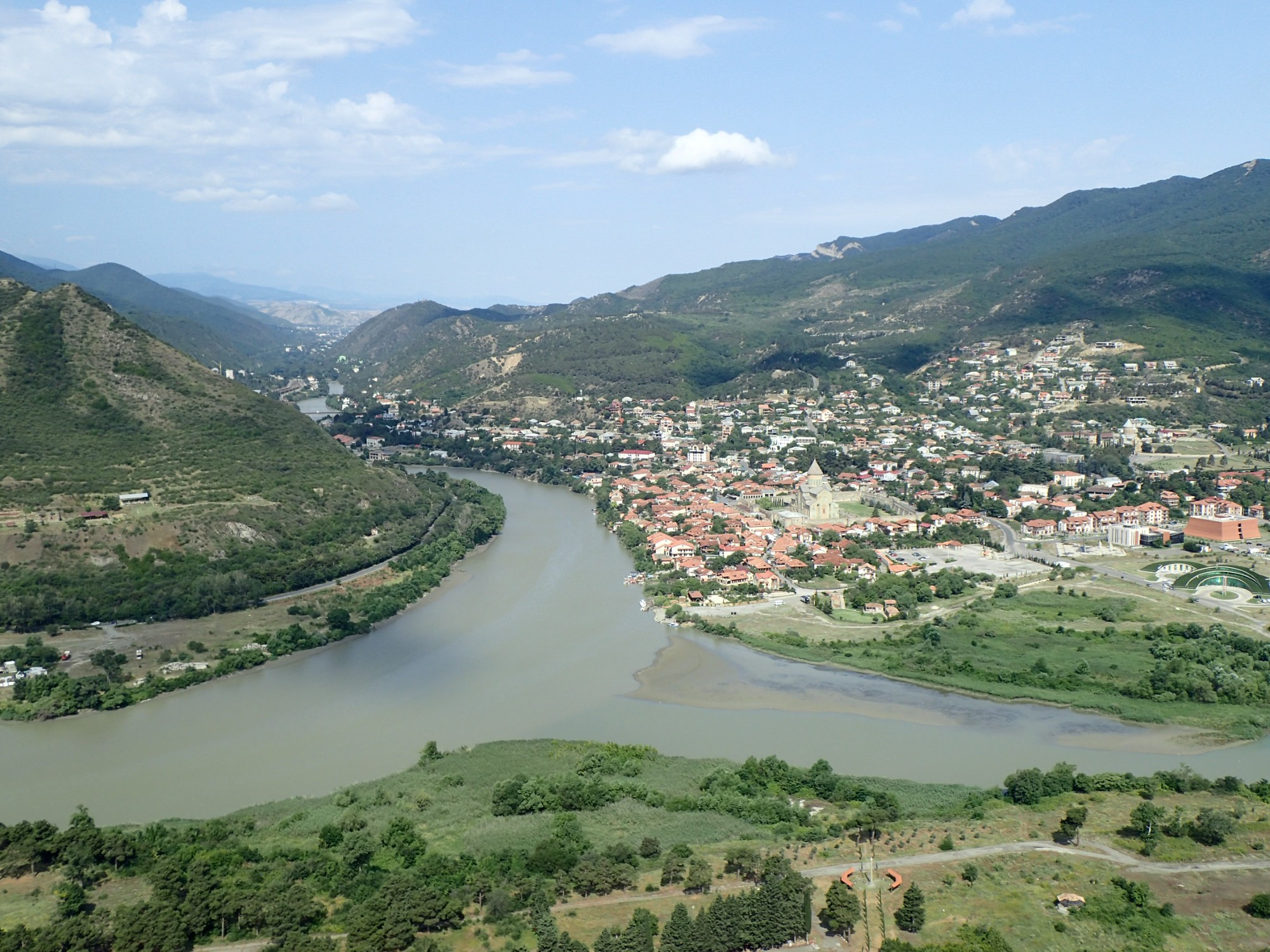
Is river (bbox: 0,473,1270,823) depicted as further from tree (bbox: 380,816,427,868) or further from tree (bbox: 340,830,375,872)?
tree (bbox: 340,830,375,872)

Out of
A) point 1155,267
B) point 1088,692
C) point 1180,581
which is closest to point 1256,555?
point 1180,581

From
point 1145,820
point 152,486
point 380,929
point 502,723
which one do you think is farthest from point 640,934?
point 152,486

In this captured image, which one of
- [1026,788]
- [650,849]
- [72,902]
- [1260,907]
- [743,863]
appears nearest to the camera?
[72,902]

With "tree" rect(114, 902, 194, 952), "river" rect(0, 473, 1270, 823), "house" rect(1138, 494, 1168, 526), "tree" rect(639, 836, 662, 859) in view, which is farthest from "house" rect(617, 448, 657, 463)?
"tree" rect(114, 902, 194, 952)

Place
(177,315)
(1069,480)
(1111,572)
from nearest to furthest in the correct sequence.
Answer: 1. (1111,572)
2. (1069,480)
3. (177,315)

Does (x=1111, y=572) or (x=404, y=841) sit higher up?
(x=404, y=841)

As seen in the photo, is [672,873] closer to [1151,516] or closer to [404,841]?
[404,841]
